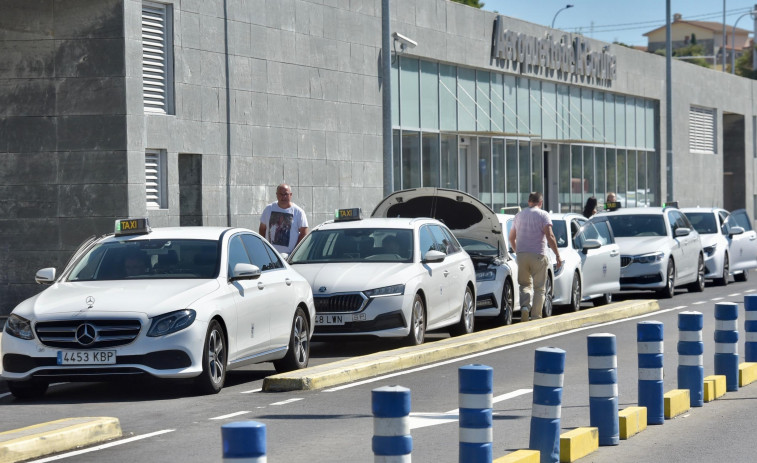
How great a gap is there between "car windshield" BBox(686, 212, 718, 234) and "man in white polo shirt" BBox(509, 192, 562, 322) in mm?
12140

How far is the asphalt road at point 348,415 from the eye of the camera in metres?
9.09

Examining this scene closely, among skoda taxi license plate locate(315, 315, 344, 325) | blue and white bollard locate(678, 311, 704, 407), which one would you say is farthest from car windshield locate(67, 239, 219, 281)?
blue and white bollard locate(678, 311, 704, 407)

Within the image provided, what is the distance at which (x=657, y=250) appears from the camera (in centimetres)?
2573

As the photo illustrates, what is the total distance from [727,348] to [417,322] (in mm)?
4450

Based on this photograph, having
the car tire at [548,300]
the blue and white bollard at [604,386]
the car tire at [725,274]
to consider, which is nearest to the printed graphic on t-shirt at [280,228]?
the car tire at [548,300]

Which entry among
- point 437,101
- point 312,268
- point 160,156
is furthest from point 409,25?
point 312,268

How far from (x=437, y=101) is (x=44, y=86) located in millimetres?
13161

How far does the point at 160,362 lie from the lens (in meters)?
11.7

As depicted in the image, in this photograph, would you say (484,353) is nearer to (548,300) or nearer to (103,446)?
(548,300)

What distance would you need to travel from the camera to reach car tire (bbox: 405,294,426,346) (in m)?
15.6

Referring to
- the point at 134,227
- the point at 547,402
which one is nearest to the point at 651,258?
the point at 134,227

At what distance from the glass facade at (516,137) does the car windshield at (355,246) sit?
13647 millimetres

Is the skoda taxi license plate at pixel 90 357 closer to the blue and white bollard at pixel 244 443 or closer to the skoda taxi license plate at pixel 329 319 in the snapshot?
the skoda taxi license plate at pixel 329 319

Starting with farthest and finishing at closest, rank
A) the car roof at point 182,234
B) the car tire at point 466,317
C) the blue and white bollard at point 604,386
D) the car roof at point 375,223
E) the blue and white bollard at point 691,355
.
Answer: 1. the car tire at point 466,317
2. the car roof at point 375,223
3. the car roof at point 182,234
4. the blue and white bollard at point 691,355
5. the blue and white bollard at point 604,386
